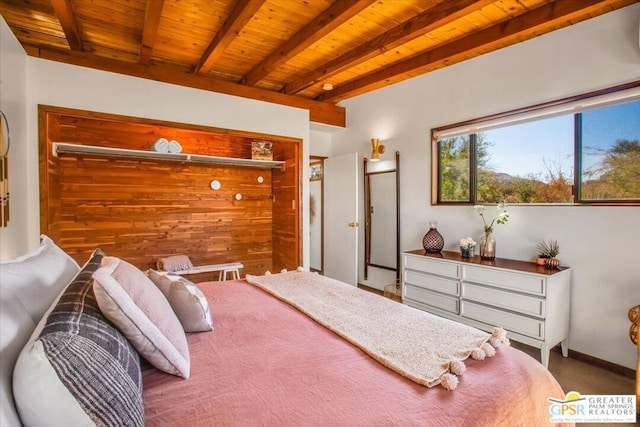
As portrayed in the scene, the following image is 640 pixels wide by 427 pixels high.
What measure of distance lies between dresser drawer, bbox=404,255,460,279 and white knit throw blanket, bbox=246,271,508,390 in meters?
1.34

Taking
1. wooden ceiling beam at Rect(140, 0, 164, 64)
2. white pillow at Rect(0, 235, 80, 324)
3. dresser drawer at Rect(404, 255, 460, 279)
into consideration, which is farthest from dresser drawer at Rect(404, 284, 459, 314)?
wooden ceiling beam at Rect(140, 0, 164, 64)

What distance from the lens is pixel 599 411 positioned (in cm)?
203

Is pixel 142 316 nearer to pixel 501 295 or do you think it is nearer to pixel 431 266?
pixel 501 295

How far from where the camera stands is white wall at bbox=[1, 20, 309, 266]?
2646mm

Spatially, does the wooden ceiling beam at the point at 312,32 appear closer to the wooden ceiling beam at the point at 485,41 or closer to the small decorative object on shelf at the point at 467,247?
the wooden ceiling beam at the point at 485,41

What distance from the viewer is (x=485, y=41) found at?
9.48 feet

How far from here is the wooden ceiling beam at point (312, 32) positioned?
7.78 feet

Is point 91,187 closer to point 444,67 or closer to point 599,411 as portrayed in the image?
point 444,67

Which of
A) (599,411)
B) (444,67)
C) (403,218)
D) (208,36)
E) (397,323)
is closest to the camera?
(397,323)

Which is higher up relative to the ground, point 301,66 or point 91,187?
point 301,66

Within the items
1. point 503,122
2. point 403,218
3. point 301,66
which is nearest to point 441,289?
point 403,218

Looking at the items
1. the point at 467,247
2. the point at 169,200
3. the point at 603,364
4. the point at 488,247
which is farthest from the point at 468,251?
the point at 169,200

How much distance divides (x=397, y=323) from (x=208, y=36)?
293cm

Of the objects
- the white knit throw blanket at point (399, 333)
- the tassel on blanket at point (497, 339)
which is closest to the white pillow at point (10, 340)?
the white knit throw blanket at point (399, 333)
